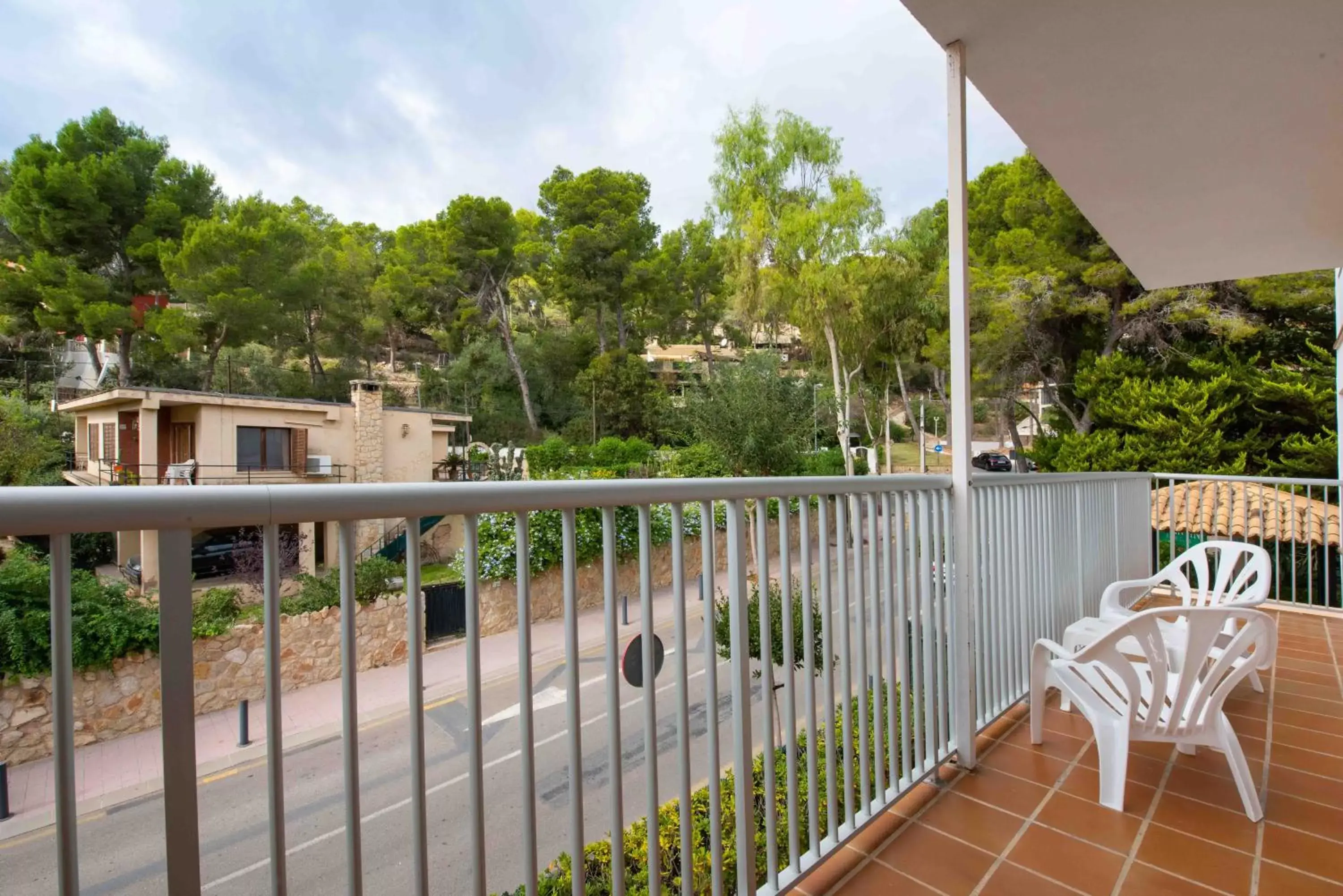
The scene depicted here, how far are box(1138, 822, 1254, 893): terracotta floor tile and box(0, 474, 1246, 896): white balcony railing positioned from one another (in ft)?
1.57

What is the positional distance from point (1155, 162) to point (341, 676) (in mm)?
3238

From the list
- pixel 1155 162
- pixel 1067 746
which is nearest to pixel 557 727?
pixel 1067 746

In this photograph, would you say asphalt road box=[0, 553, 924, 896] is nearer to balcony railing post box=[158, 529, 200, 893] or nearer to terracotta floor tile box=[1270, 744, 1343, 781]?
balcony railing post box=[158, 529, 200, 893]

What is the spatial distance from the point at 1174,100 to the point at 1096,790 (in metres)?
2.19

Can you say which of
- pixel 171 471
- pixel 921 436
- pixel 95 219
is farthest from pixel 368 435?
pixel 921 436

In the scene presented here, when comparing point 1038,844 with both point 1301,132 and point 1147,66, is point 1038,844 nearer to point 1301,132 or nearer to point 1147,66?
point 1147,66

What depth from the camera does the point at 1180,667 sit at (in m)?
1.78

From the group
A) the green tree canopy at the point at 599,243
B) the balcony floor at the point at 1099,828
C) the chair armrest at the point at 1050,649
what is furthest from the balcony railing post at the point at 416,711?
the green tree canopy at the point at 599,243

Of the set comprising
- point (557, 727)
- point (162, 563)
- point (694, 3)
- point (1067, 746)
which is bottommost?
point (1067, 746)

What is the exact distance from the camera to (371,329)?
1600cm

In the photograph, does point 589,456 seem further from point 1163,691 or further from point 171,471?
point 1163,691

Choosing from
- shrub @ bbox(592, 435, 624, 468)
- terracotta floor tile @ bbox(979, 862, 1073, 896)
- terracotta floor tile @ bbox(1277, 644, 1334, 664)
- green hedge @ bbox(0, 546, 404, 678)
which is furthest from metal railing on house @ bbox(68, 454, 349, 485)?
shrub @ bbox(592, 435, 624, 468)

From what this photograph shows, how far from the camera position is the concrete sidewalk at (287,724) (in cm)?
61

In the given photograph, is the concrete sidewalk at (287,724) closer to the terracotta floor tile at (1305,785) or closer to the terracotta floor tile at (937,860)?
the terracotta floor tile at (937,860)
